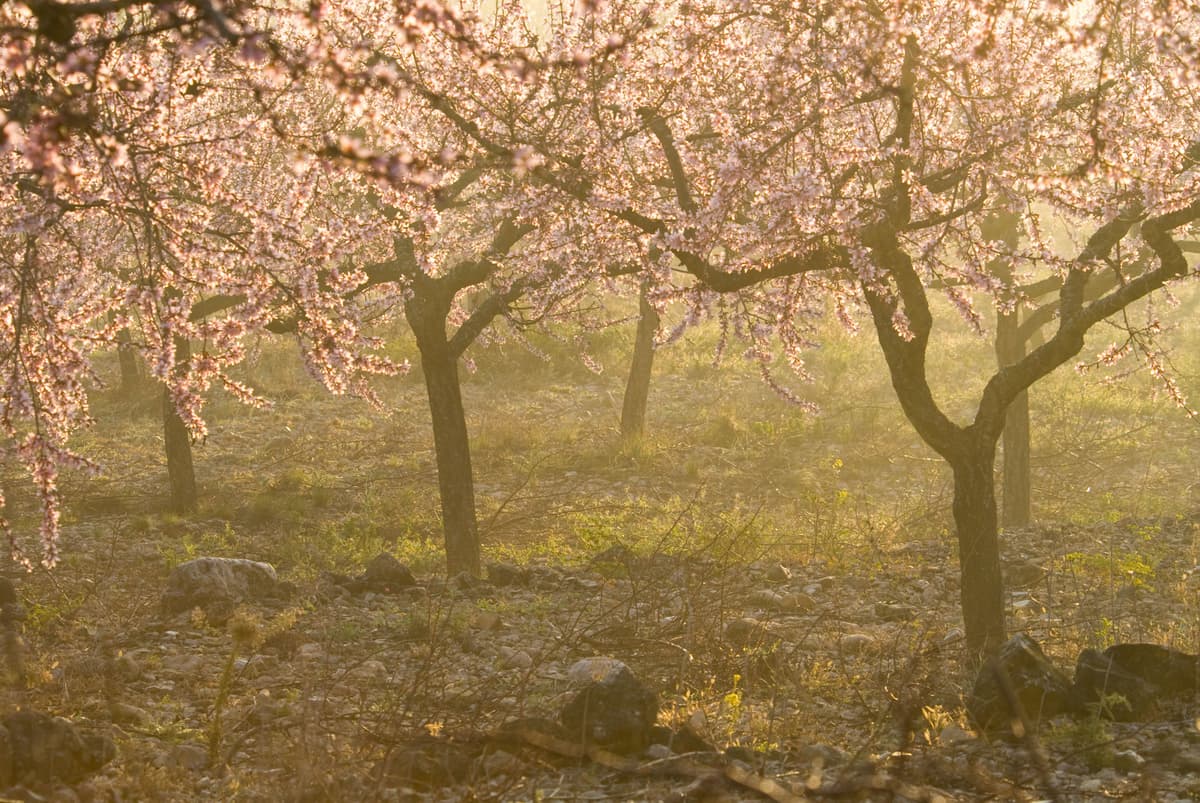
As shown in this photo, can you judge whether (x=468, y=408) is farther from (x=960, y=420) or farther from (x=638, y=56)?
(x=638, y=56)

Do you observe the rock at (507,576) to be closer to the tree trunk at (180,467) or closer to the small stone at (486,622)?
the small stone at (486,622)

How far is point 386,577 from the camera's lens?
11891mm

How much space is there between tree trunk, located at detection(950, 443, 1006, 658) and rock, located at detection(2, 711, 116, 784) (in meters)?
5.83

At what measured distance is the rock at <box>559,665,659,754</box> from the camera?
612 centimetres

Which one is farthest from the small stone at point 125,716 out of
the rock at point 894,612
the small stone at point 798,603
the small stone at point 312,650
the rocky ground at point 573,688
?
the rock at point 894,612

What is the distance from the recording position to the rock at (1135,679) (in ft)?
22.3

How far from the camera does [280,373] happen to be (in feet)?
79.9

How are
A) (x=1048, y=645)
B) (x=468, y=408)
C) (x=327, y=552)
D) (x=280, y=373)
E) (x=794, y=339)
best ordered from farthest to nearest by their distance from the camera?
(x=280, y=373) → (x=468, y=408) → (x=327, y=552) → (x=794, y=339) → (x=1048, y=645)

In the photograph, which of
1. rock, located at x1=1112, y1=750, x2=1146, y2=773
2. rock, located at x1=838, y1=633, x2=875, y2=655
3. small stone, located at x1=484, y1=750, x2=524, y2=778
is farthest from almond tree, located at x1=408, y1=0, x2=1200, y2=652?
small stone, located at x1=484, y1=750, x2=524, y2=778

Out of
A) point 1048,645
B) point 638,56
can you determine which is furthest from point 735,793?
point 638,56

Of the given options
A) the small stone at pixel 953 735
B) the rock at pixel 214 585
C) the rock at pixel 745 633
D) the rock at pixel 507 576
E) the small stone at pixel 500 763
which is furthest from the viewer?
the rock at pixel 507 576

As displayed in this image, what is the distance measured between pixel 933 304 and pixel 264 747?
27649 millimetres

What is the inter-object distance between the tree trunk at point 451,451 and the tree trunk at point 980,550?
5945mm

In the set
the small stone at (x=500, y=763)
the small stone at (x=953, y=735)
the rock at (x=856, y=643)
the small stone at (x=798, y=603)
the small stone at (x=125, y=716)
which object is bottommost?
the small stone at (x=125, y=716)
